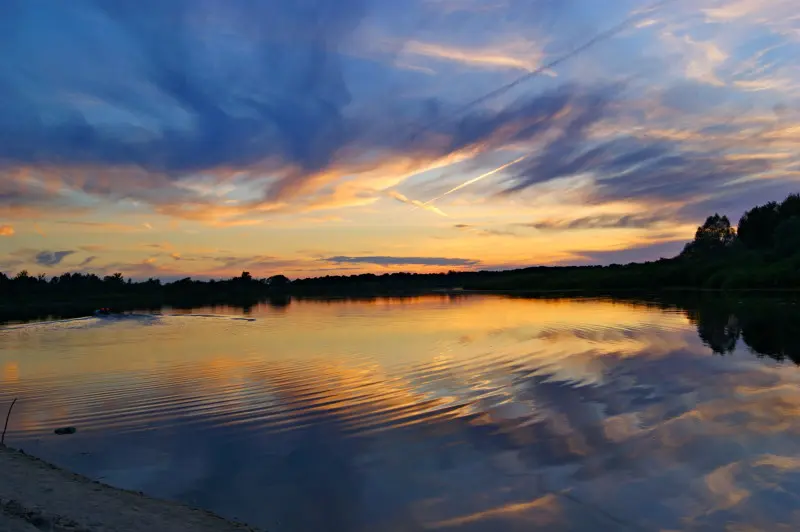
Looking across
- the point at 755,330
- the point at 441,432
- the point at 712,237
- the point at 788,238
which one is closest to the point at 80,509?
the point at 441,432

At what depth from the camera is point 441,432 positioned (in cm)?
1016

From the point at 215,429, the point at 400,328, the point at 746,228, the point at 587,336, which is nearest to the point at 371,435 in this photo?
the point at 215,429

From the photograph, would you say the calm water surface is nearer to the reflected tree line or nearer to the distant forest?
the reflected tree line

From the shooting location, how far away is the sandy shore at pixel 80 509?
18.5ft

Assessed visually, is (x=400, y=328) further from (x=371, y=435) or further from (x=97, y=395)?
(x=371, y=435)

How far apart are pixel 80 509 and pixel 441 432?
5835 millimetres

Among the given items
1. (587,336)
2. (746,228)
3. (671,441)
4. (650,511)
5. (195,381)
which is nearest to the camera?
(650,511)

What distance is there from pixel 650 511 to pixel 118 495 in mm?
6516

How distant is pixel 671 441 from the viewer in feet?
30.6

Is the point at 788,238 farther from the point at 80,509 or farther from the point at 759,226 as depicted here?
the point at 80,509

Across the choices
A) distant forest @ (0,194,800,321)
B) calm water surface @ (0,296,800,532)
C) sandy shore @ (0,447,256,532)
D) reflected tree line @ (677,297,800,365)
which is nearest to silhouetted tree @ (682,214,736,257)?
distant forest @ (0,194,800,321)

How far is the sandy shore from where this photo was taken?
5.63 meters

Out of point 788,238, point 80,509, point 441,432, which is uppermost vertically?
point 788,238

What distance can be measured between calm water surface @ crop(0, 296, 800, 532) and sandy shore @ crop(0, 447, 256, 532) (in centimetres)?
55
